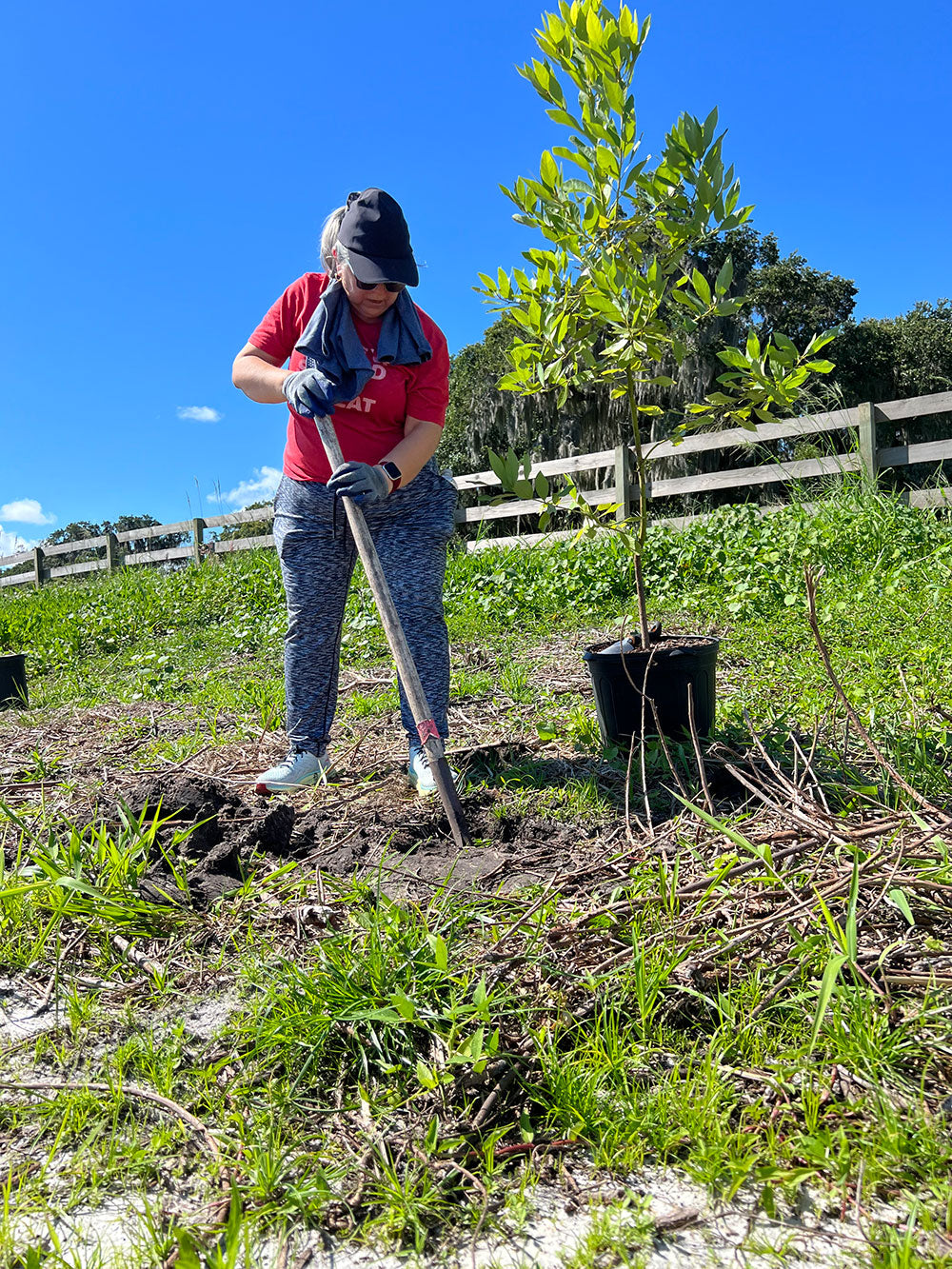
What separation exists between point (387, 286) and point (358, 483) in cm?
67

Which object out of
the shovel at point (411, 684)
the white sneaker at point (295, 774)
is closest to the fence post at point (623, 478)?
the white sneaker at point (295, 774)

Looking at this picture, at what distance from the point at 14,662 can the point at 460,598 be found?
11.6ft

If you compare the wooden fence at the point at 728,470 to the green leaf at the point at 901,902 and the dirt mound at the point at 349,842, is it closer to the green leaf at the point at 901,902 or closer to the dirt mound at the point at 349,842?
the dirt mound at the point at 349,842

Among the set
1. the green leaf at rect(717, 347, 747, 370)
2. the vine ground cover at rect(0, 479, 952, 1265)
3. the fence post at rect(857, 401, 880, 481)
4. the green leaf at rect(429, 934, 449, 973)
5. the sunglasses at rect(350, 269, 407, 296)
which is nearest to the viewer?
the vine ground cover at rect(0, 479, 952, 1265)

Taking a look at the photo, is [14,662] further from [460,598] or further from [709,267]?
[709,267]

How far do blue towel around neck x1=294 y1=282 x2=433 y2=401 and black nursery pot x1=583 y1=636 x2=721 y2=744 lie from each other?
1253mm

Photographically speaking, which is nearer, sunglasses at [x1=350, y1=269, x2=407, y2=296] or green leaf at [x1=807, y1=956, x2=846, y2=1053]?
green leaf at [x1=807, y1=956, x2=846, y2=1053]

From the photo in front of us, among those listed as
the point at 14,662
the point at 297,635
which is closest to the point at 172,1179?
the point at 297,635

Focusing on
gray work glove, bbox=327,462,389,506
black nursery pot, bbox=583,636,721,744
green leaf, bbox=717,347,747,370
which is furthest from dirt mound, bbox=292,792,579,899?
green leaf, bbox=717,347,747,370

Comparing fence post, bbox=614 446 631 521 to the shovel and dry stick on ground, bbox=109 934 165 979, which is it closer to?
the shovel

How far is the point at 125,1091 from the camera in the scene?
1632 millimetres

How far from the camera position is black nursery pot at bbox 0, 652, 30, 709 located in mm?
6422

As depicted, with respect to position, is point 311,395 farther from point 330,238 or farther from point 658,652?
point 658,652

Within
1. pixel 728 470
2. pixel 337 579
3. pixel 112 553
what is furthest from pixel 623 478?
pixel 112 553
